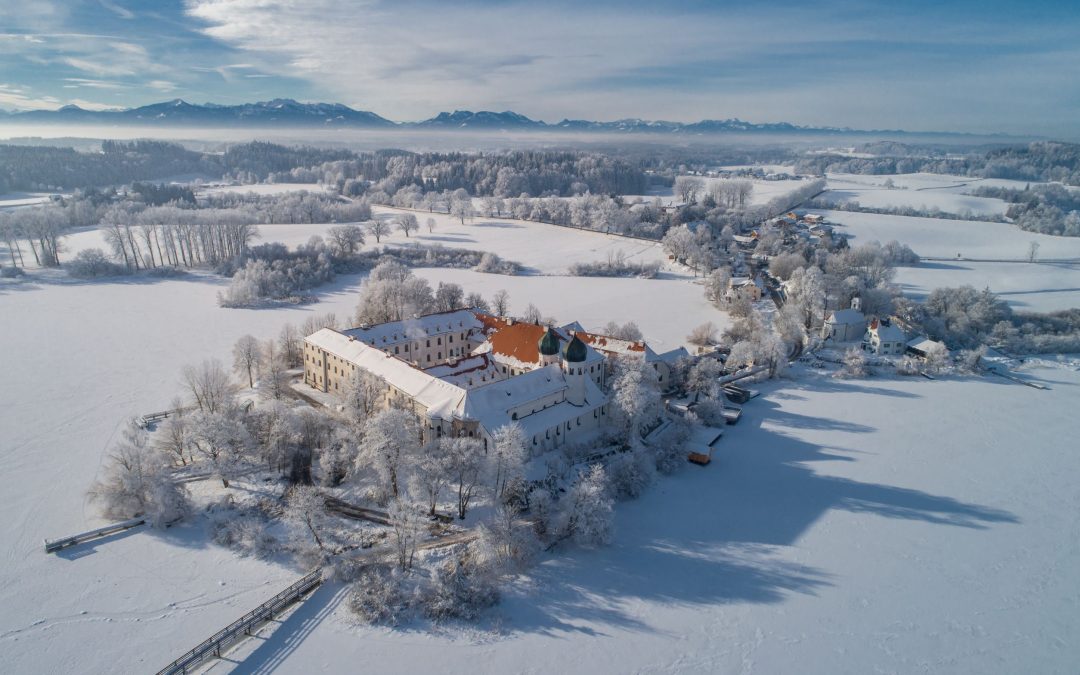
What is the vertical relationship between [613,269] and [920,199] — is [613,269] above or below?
below

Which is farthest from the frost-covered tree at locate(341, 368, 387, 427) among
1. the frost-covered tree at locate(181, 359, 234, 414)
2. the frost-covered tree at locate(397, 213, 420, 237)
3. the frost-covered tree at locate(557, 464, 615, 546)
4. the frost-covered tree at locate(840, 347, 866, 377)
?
the frost-covered tree at locate(397, 213, 420, 237)

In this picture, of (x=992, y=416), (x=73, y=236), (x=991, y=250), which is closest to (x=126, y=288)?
(x=73, y=236)

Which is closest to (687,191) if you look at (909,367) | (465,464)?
(909,367)

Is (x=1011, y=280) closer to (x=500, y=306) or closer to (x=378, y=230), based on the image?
(x=500, y=306)

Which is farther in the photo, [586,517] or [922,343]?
[922,343]


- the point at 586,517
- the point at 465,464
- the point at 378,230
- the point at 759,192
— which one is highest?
the point at 759,192

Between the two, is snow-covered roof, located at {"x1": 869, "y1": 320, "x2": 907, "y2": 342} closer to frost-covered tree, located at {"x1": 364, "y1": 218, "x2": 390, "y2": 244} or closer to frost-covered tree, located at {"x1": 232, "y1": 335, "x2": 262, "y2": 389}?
frost-covered tree, located at {"x1": 232, "y1": 335, "x2": 262, "y2": 389}

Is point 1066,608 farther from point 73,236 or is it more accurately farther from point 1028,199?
point 1028,199
